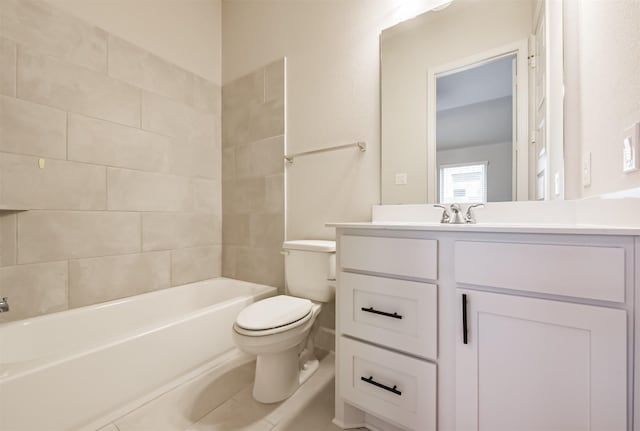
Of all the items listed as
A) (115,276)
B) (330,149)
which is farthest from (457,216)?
(115,276)

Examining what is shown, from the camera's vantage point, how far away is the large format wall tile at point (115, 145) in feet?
5.31

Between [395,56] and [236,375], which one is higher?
[395,56]

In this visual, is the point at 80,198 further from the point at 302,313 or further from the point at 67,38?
the point at 302,313

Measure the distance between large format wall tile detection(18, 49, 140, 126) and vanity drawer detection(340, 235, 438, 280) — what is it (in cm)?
175

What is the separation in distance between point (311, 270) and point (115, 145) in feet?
5.00

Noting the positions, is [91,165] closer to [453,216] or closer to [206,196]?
[206,196]

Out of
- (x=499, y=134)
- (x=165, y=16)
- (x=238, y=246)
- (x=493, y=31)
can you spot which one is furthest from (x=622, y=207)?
(x=165, y=16)

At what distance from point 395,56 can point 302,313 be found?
156 cm

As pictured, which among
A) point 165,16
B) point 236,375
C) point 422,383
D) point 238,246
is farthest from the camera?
point 238,246

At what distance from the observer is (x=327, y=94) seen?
1.87 meters

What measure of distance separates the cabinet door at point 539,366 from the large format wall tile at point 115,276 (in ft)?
6.54

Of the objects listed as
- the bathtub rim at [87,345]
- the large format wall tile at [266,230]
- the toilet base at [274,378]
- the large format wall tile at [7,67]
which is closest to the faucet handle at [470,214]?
the toilet base at [274,378]

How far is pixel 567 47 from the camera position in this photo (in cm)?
116

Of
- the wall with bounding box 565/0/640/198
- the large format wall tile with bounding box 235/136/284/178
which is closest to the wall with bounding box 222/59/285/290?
the large format wall tile with bounding box 235/136/284/178
